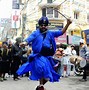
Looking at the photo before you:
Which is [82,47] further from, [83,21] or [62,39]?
[83,21]

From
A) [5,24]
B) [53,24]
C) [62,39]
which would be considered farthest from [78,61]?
[5,24]

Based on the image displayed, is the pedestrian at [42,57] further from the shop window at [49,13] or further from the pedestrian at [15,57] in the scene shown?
the shop window at [49,13]

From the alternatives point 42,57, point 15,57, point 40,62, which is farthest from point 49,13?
point 40,62

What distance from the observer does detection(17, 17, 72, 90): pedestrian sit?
22.0 ft

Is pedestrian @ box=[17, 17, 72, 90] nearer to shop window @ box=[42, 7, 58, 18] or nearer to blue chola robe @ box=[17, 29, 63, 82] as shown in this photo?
blue chola robe @ box=[17, 29, 63, 82]

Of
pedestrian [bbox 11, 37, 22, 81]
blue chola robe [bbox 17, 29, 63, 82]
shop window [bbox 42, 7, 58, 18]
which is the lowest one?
pedestrian [bbox 11, 37, 22, 81]

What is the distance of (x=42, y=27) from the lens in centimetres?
704

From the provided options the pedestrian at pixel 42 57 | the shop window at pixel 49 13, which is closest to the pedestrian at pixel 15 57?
the pedestrian at pixel 42 57

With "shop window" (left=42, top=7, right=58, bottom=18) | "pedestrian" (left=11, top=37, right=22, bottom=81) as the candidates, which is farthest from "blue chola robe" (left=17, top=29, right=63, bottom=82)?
"shop window" (left=42, top=7, right=58, bottom=18)

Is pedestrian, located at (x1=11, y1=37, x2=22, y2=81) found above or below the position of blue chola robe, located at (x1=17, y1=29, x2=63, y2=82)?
below

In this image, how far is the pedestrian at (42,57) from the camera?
6719 millimetres

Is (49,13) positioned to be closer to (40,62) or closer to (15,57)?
(15,57)

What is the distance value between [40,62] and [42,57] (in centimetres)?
15

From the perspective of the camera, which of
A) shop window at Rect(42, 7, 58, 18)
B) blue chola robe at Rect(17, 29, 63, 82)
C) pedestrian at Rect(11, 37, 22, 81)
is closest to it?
blue chola robe at Rect(17, 29, 63, 82)
